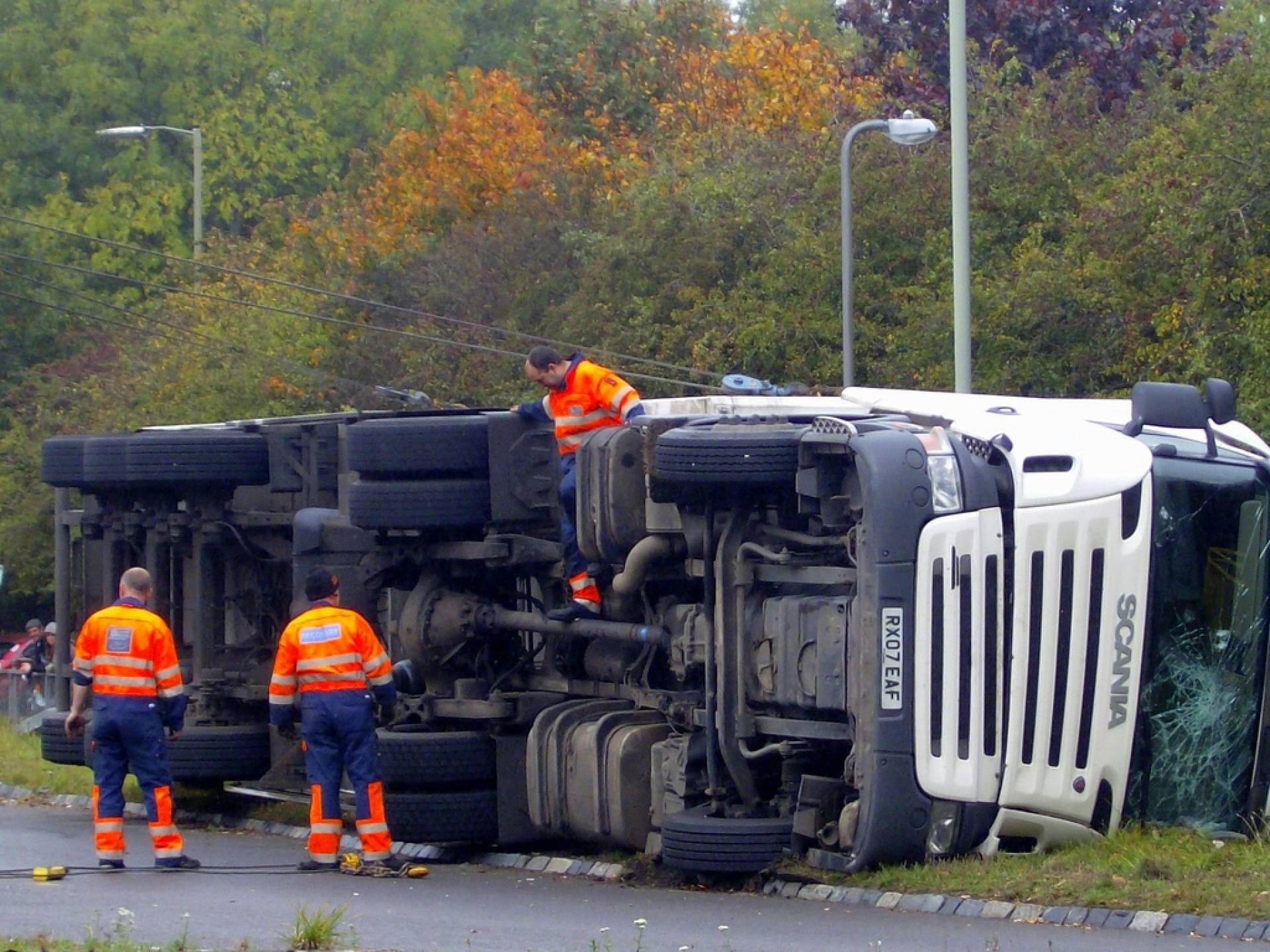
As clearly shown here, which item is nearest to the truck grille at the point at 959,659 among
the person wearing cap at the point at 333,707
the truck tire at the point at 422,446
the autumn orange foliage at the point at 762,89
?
the person wearing cap at the point at 333,707

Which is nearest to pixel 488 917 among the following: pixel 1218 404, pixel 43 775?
pixel 1218 404

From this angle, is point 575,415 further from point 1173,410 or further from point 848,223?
point 848,223

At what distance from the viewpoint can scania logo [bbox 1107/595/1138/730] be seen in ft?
28.8

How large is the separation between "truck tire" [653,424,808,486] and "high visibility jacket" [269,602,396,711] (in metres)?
1.99

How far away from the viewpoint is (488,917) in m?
8.49

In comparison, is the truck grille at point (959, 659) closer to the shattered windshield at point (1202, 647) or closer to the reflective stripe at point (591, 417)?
the shattered windshield at point (1202, 647)

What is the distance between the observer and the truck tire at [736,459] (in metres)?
8.97

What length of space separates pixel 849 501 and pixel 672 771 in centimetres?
163

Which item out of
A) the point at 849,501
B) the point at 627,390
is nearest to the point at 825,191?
the point at 627,390

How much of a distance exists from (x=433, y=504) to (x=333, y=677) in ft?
3.80

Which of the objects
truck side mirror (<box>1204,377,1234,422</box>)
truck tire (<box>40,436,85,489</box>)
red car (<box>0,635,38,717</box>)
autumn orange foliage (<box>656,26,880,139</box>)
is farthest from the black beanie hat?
autumn orange foliage (<box>656,26,880,139</box>)

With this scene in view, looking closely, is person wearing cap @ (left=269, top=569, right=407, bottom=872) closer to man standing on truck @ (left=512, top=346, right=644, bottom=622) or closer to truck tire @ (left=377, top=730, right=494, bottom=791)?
truck tire @ (left=377, top=730, right=494, bottom=791)

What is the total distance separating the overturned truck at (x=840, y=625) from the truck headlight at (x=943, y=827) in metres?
Result: 0.02

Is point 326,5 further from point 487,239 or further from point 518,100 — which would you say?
point 487,239
